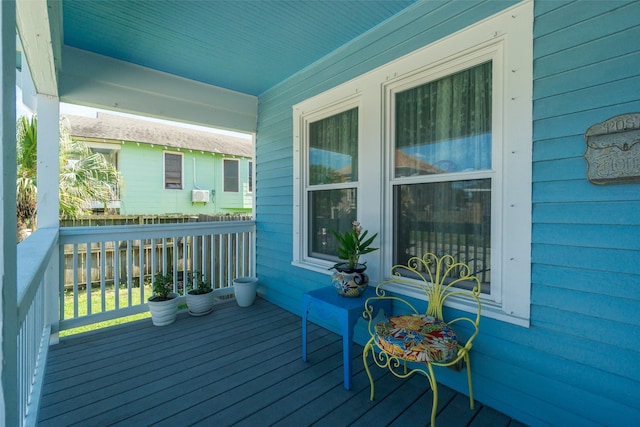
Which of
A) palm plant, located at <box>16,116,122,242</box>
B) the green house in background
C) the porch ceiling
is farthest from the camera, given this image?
the green house in background

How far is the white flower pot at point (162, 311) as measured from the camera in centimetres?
307

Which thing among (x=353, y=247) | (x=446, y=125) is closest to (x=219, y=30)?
(x=446, y=125)

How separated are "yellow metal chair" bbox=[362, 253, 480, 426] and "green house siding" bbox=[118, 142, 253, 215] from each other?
7690 mm

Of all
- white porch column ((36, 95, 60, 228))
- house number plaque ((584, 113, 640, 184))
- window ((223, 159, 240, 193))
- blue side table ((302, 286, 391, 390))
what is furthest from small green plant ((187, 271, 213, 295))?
window ((223, 159, 240, 193))

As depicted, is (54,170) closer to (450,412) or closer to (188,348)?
(188,348)

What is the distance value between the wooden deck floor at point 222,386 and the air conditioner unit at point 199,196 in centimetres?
615

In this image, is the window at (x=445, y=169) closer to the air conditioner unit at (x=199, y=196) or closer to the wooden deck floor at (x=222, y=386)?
the wooden deck floor at (x=222, y=386)

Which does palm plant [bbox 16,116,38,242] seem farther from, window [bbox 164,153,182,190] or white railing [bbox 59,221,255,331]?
window [bbox 164,153,182,190]

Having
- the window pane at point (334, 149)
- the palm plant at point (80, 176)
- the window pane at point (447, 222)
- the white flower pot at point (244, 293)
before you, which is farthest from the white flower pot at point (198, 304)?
the palm plant at point (80, 176)

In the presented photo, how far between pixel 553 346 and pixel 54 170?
159 inches

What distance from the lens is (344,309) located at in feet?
6.77

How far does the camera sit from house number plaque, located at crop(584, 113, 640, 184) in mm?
1345

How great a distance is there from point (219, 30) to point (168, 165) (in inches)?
270

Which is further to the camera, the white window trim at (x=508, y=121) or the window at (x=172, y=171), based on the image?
the window at (x=172, y=171)
